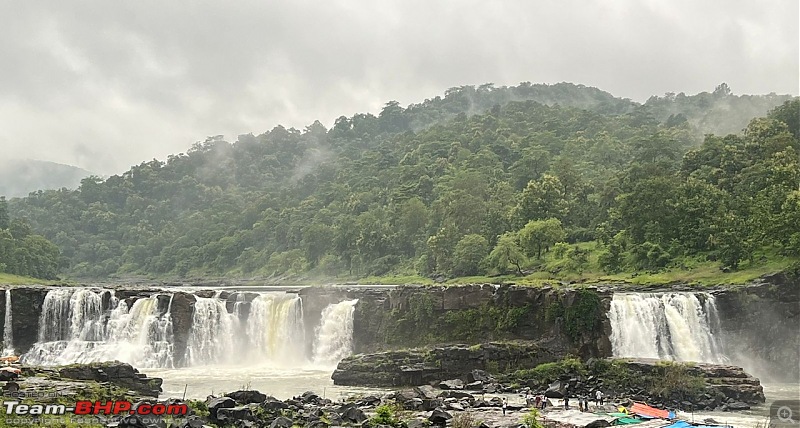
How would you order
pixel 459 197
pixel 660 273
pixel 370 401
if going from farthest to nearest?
pixel 459 197, pixel 660 273, pixel 370 401

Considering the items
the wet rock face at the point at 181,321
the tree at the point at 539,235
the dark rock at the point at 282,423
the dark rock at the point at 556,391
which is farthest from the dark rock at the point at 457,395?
the tree at the point at 539,235

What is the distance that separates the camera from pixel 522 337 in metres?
35.2

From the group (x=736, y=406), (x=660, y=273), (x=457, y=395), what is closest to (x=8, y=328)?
(x=457, y=395)

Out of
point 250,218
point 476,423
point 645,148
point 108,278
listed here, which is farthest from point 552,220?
point 108,278

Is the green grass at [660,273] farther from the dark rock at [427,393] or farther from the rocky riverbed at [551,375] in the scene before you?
the dark rock at [427,393]

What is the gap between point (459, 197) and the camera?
72.2 meters

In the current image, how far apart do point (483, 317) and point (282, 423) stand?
819 inches

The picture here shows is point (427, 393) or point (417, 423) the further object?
point (427, 393)

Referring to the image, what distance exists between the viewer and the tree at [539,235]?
5781 centimetres

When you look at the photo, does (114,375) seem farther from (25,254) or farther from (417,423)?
(25,254)

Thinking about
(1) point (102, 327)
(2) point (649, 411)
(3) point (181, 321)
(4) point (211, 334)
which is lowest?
(2) point (649, 411)

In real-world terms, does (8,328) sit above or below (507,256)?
below

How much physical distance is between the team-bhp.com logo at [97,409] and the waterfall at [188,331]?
849 inches

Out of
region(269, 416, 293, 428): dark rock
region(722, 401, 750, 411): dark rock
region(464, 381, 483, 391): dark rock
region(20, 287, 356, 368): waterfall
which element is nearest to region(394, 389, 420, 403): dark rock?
region(464, 381, 483, 391): dark rock
